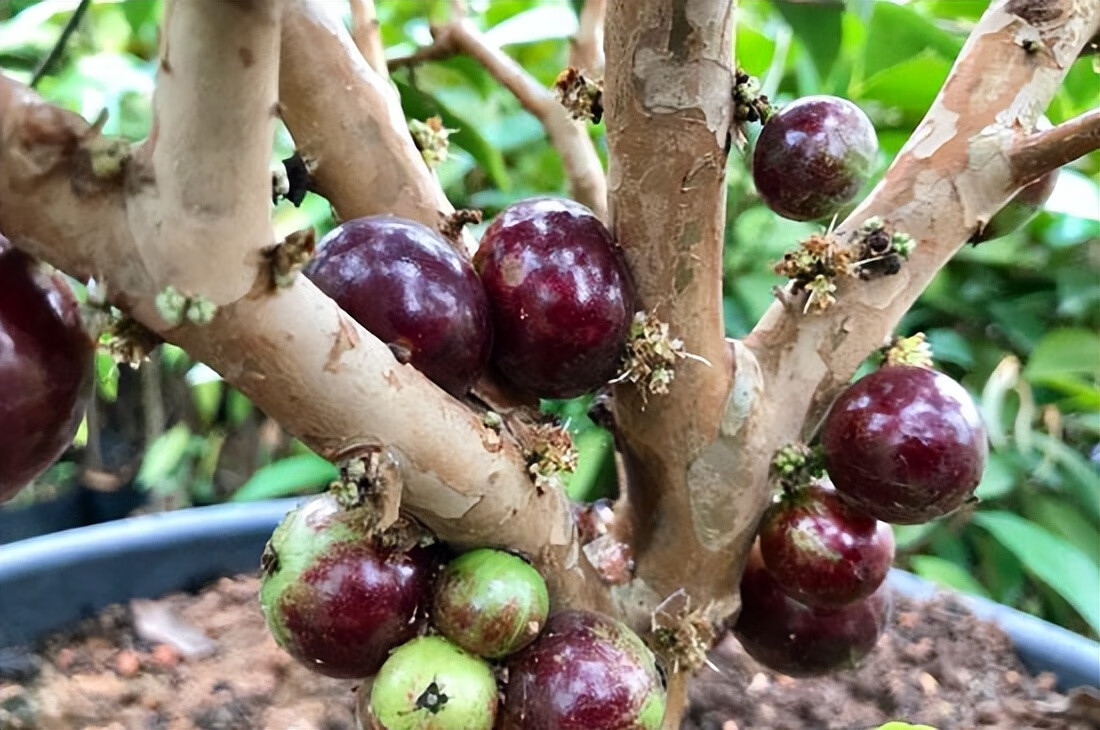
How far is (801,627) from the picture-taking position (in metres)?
0.58

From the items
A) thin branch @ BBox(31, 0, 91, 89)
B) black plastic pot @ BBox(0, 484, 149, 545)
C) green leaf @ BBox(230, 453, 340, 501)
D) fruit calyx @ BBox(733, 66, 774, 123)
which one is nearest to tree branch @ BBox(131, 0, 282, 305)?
thin branch @ BBox(31, 0, 91, 89)

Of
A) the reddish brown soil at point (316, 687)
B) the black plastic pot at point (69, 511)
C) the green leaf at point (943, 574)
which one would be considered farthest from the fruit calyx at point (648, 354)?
the black plastic pot at point (69, 511)

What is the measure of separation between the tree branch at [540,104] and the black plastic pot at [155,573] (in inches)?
16.8

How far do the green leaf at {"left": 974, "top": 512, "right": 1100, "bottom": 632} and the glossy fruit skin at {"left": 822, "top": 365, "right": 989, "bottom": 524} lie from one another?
58 centimetres

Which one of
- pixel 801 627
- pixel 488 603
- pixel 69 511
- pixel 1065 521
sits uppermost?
pixel 488 603

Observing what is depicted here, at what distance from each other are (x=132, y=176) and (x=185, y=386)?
1.24 meters

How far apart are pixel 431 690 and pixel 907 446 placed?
231 millimetres

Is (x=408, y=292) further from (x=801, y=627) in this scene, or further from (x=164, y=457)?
(x=164, y=457)

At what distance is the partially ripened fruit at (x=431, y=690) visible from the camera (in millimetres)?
408

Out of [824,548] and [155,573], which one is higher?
[824,548]

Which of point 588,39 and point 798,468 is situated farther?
point 588,39

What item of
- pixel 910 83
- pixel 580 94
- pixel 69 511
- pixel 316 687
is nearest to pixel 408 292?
pixel 580 94

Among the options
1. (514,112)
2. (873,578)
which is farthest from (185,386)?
(873,578)

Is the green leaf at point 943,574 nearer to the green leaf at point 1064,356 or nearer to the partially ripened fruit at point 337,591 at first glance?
the green leaf at point 1064,356
